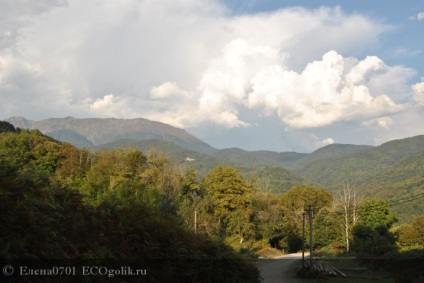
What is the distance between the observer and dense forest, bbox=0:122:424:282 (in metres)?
8.04

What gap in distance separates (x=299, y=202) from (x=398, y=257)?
1528 inches

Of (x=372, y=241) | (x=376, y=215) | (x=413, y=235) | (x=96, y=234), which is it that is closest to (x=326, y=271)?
(x=372, y=241)

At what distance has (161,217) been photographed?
11.5 metres

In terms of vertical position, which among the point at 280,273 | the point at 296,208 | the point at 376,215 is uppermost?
the point at 296,208

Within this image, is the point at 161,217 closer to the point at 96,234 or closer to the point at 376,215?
the point at 96,234

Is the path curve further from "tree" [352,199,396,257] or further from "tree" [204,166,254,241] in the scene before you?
"tree" [204,166,254,241]

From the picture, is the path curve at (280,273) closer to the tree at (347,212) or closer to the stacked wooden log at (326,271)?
the stacked wooden log at (326,271)

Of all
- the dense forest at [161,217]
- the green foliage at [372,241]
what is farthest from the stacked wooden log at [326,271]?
the green foliage at [372,241]

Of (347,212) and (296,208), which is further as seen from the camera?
(296,208)

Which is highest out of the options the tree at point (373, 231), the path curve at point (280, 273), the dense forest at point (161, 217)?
the dense forest at point (161, 217)

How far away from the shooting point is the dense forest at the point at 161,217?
8039 mm

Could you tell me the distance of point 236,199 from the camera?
6300 centimetres

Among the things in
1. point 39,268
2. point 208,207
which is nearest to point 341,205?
point 208,207

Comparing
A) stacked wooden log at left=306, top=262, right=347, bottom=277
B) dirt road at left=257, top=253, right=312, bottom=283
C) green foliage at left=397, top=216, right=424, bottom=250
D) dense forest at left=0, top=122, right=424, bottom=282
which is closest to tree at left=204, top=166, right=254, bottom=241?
dense forest at left=0, top=122, right=424, bottom=282
